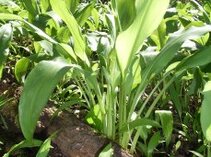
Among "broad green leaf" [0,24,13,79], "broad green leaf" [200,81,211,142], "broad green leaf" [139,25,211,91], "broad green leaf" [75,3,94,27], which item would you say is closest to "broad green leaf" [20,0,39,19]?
"broad green leaf" [75,3,94,27]

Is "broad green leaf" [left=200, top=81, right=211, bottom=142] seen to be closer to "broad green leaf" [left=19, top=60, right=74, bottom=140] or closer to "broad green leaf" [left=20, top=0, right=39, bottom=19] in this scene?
"broad green leaf" [left=19, top=60, right=74, bottom=140]

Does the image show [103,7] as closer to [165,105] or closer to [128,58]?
[165,105]

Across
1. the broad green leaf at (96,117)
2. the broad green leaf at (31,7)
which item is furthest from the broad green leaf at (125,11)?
the broad green leaf at (31,7)

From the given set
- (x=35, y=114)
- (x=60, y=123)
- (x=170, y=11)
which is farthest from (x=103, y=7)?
(x=35, y=114)

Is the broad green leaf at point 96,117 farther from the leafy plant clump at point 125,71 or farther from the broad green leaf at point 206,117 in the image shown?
the broad green leaf at point 206,117

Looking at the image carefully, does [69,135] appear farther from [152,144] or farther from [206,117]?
[206,117]

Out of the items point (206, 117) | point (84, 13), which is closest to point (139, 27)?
point (206, 117)
